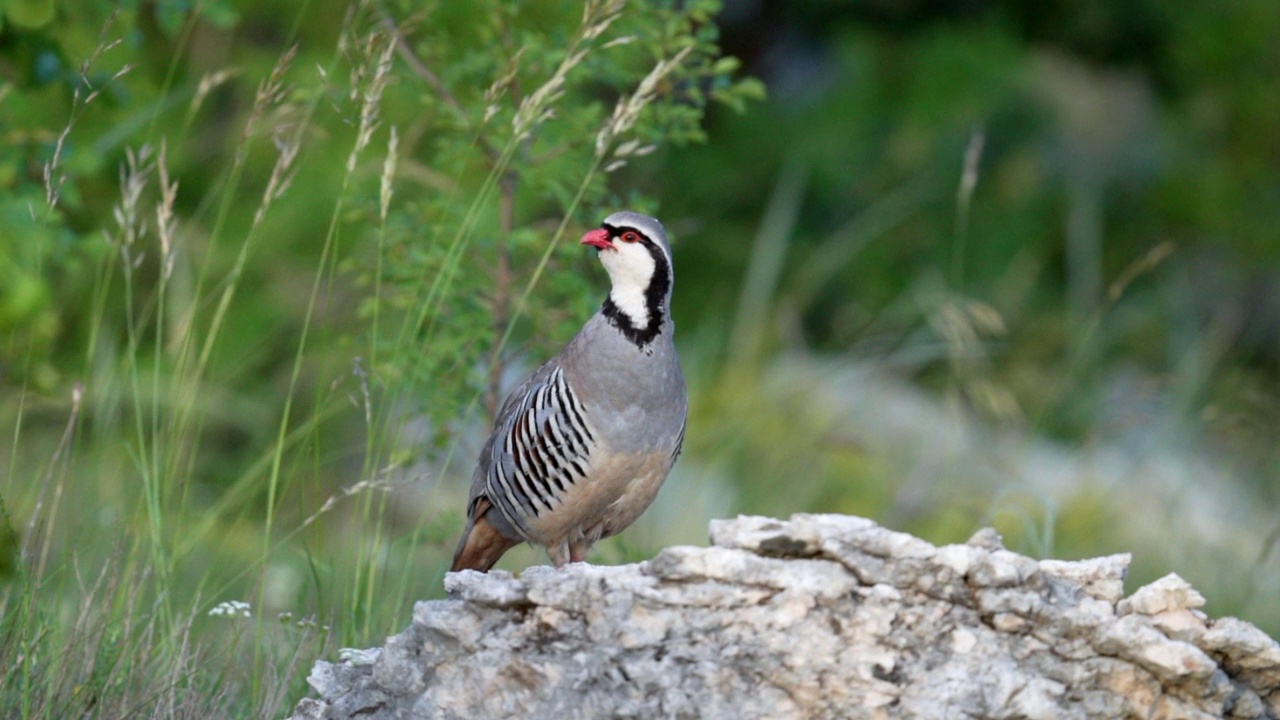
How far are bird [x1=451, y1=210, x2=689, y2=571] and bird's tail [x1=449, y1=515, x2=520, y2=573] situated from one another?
0.87 feet

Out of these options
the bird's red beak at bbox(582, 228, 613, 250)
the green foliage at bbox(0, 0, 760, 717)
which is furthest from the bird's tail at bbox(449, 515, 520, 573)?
the bird's red beak at bbox(582, 228, 613, 250)

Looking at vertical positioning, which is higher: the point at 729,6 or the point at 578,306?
the point at 729,6

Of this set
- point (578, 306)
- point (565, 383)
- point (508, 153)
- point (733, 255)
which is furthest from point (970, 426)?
point (508, 153)

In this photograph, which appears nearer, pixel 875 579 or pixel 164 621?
pixel 875 579

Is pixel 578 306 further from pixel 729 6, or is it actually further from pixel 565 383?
pixel 729 6

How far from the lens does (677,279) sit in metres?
10.4

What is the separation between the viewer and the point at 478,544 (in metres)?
4.63

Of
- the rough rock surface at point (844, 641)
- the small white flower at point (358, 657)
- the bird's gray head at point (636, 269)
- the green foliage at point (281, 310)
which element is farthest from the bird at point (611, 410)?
the rough rock surface at point (844, 641)

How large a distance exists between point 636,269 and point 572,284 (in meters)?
0.70

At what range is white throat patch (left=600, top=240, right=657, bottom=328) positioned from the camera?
418 centimetres

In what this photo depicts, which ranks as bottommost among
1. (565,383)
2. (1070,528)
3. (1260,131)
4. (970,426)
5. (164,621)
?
(164,621)

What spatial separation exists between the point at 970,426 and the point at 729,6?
444 centimetres

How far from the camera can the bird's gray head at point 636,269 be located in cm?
418

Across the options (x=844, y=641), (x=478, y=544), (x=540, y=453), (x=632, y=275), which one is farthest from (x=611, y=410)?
(x=844, y=641)
